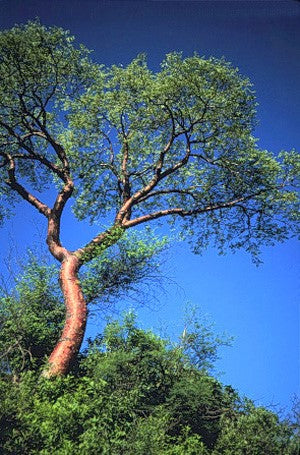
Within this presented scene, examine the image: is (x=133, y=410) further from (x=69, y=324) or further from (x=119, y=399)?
(x=69, y=324)

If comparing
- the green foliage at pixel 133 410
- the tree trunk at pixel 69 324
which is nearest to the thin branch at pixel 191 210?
the tree trunk at pixel 69 324

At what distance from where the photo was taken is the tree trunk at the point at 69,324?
10367 mm

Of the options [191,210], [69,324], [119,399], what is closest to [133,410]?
[119,399]

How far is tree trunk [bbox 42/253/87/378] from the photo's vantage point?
10.4m

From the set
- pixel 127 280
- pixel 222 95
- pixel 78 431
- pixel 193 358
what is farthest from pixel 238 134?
pixel 78 431

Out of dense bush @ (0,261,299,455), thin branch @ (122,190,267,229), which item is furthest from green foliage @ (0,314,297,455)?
thin branch @ (122,190,267,229)

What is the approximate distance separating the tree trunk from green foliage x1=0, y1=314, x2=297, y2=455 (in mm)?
428

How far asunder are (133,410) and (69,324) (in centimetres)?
280

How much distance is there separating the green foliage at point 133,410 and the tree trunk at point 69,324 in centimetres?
43

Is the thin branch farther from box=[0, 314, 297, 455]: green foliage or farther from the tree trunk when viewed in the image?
box=[0, 314, 297, 455]: green foliage

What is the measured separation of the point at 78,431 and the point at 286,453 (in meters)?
5.08

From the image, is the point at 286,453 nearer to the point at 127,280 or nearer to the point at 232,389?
the point at 232,389

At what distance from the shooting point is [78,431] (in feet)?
27.2

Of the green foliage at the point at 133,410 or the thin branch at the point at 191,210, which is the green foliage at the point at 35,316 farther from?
the thin branch at the point at 191,210
